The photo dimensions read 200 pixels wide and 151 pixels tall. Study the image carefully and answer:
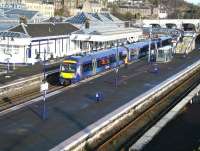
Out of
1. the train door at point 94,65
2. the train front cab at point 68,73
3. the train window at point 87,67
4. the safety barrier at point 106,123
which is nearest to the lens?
the safety barrier at point 106,123

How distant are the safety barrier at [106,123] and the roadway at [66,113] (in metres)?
0.74

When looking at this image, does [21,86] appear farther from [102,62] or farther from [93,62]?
[102,62]

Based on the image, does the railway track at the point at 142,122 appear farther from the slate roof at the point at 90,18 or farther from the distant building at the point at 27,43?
the slate roof at the point at 90,18

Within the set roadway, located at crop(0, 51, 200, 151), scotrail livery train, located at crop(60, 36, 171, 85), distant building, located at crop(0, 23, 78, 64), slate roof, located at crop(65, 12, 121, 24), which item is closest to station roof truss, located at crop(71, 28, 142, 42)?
slate roof, located at crop(65, 12, 121, 24)

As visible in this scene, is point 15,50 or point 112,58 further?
point 15,50

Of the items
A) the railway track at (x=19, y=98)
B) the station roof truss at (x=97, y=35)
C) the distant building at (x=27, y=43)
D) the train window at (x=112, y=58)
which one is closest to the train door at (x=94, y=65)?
the train window at (x=112, y=58)

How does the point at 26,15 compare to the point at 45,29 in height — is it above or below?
above

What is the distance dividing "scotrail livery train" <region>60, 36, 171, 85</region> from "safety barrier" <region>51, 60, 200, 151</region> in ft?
23.1

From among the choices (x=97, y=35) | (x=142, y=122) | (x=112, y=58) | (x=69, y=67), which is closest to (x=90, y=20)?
(x=97, y=35)

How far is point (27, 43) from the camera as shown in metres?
53.4

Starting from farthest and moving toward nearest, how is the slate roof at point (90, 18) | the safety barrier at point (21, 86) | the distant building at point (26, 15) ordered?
1. the slate roof at point (90, 18)
2. the distant building at point (26, 15)
3. the safety barrier at point (21, 86)

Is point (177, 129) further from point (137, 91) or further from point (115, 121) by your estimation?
point (137, 91)

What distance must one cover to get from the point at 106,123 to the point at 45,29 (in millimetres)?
35336

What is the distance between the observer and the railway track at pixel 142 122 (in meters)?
25.0
